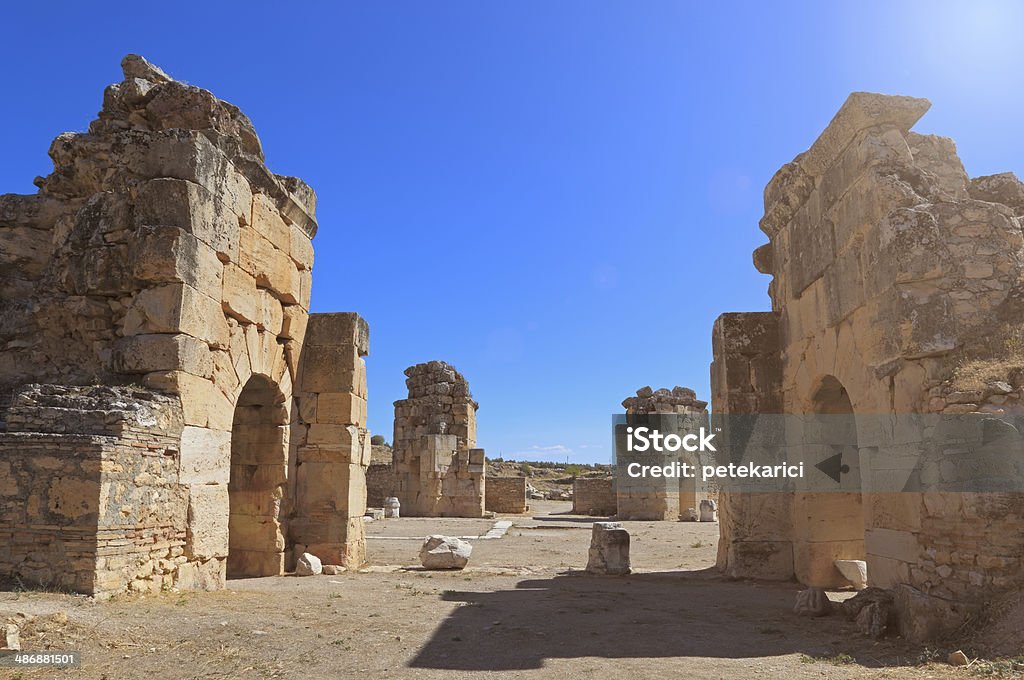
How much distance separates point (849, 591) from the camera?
830cm

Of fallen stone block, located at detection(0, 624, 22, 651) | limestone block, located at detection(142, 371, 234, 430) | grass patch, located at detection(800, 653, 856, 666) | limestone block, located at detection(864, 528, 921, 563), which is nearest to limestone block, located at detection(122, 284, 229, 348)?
limestone block, located at detection(142, 371, 234, 430)

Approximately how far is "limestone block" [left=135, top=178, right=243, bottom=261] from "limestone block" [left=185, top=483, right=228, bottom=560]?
237 centimetres

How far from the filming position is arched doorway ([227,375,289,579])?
29.9 ft

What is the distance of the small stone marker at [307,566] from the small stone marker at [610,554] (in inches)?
141

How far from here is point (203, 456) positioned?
7.03m

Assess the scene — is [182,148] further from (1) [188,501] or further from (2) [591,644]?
(2) [591,644]

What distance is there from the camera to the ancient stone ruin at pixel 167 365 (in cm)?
552

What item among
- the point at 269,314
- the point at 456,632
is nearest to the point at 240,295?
the point at 269,314

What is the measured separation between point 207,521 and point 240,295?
95.2 inches

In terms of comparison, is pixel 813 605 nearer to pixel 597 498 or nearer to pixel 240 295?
pixel 240 295

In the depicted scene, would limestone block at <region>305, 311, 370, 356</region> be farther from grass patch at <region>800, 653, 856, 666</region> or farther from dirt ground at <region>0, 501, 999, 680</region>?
grass patch at <region>800, 653, 856, 666</region>

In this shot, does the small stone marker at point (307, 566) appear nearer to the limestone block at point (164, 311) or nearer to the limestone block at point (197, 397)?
the limestone block at point (197, 397)

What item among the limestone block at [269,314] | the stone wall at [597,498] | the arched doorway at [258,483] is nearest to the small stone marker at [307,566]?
the arched doorway at [258,483]

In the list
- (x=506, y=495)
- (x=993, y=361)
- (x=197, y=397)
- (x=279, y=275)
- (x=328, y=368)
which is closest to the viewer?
(x=993, y=361)
